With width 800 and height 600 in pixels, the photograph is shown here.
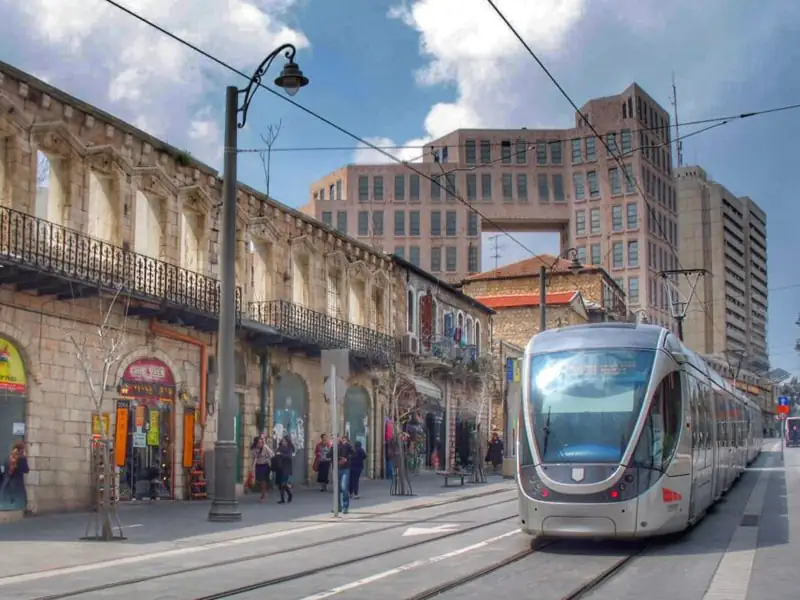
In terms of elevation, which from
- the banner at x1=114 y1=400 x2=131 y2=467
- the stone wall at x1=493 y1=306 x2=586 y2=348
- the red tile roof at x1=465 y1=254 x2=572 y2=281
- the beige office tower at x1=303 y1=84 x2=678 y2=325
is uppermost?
the beige office tower at x1=303 y1=84 x2=678 y2=325

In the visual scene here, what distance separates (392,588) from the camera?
10.5 meters

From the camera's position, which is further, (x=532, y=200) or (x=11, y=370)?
(x=532, y=200)

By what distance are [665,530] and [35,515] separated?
39.4ft

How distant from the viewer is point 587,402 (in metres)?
13.7

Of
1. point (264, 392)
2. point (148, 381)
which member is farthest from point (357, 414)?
point (148, 381)

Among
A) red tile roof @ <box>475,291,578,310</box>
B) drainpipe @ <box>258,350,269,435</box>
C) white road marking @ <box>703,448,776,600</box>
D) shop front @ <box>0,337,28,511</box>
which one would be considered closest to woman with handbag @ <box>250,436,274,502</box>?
drainpipe @ <box>258,350,269,435</box>

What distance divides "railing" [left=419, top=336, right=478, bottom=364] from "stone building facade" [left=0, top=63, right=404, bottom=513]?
8378 mm

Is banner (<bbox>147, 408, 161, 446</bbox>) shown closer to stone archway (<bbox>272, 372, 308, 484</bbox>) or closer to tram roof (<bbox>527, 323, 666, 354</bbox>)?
stone archway (<bbox>272, 372, 308, 484</bbox>)

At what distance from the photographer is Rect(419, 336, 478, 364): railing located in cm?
4066

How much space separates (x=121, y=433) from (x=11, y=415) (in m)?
3.41

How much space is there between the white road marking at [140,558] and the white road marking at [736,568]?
6609 mm

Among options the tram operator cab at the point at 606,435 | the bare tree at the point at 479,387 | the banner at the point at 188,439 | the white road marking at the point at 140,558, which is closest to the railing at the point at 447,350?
the bare tree at the point at 479,387

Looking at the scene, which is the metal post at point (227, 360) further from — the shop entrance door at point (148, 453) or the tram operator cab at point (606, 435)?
the tram operator cab at point (606, 435)

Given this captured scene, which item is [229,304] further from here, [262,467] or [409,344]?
[409,344]
